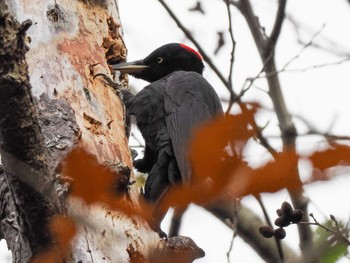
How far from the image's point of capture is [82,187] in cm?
221

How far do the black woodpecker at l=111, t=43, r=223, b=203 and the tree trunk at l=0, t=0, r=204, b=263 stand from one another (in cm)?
39

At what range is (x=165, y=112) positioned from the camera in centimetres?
484

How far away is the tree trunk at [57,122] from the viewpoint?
7.97 ft

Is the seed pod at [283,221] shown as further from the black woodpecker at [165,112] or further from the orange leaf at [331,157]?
the black woodpecker at [165,112]

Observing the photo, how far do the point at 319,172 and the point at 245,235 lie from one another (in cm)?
352

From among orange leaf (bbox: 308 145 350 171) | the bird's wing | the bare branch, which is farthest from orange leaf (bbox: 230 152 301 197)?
the bare branch

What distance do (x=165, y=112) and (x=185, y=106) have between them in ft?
0.50

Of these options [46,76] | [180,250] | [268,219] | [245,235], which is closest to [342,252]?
[180,250]

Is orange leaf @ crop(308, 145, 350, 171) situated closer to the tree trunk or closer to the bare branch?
the tree trunk

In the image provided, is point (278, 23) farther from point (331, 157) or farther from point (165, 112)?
point (331, 157)

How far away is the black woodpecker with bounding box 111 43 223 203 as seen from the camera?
14.2ft

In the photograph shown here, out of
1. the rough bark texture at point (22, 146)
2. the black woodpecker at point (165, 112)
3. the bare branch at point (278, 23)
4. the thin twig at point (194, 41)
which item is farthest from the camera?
the thin twig at point (194, 41)

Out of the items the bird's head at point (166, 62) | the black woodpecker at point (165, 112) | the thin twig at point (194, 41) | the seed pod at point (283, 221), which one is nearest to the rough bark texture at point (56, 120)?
the black woodpecker at point (165, 112)

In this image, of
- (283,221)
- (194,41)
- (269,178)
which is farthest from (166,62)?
(269,178)
